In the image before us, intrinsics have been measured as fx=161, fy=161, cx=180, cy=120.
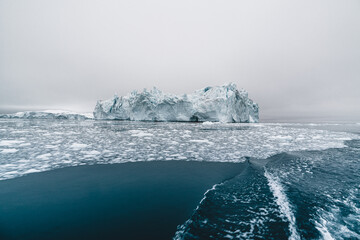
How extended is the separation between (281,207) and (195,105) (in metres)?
44.7

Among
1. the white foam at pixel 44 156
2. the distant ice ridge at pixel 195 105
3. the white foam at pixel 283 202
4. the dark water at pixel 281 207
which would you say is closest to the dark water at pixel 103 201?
A: the dark water at pixel 281 207

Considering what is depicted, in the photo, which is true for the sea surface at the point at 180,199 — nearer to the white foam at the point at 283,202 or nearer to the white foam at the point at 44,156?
the white foam at the point at 283,202

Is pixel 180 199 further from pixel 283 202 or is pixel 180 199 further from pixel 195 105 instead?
pixel 195 105

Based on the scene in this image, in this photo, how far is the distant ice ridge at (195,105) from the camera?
43.5 meters

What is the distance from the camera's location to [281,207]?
9.69 ft

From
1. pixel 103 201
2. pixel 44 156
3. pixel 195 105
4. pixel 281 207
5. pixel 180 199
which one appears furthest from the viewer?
pixel 195 105

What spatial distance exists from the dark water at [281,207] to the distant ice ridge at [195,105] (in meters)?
38.9

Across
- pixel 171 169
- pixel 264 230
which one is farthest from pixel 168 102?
pixel 264 230

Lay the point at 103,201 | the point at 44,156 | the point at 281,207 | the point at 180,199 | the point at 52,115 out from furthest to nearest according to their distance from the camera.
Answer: the point at 52,115
the point at 44,156
the point at 180,199
the point at 103,201
the point at 281,207

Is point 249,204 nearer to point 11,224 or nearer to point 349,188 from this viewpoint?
point 349,188

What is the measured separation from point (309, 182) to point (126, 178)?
4.73 metres

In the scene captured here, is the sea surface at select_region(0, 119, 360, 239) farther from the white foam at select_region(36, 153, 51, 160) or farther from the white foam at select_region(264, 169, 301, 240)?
the white foam at select_region(36, 153, 51, 160)

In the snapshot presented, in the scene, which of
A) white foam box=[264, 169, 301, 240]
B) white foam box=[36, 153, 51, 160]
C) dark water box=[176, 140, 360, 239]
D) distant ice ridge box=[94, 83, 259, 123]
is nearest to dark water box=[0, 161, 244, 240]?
dark water box=[176, 140, 360, 239]

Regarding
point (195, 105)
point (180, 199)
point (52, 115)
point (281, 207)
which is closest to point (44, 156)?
point (180, 199)
